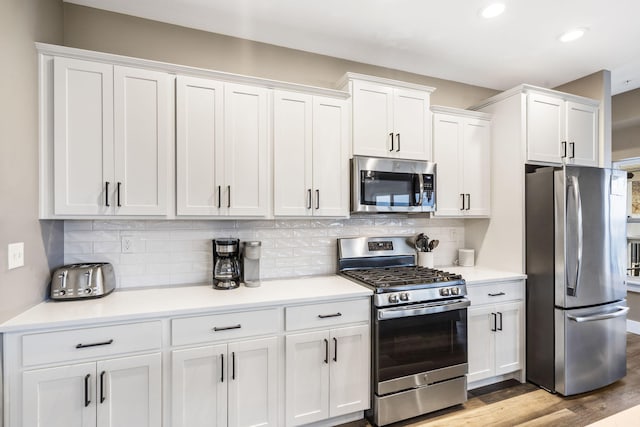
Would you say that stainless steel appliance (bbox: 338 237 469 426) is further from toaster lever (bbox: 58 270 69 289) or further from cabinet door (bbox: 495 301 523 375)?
toaster lever (bbox: 58 270 69 289)

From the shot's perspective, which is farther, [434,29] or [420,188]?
[420,188]

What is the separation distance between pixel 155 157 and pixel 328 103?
4.27 feet

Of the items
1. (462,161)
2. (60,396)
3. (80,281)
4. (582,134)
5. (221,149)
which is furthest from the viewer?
(582,134)

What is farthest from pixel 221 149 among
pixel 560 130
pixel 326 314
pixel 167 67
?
pixel 560 130

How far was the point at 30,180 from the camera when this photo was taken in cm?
177

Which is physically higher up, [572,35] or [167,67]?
[572,35]

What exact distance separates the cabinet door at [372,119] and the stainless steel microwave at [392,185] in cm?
10

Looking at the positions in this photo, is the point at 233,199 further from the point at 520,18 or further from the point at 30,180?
the point at 520,18

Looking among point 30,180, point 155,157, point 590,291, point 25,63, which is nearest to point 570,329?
point 590,291

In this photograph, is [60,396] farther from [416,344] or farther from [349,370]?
[416,344]

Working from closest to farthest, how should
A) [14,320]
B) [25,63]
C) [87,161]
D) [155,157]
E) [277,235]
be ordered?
1. [14,320]
2. [25,63]
3. [87,161]
4. [155,157]
5. [277,235]

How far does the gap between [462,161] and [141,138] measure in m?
2.70

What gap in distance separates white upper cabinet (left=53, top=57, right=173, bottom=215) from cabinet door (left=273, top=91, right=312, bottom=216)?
2.39 feet

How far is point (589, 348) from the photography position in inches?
105
